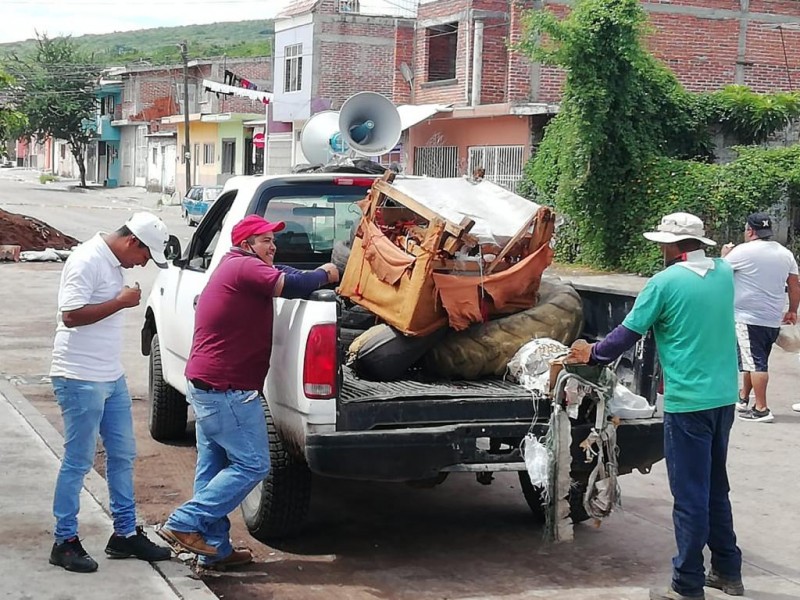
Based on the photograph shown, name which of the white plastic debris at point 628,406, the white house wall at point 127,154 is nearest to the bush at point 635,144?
the white plastic debris at point 628,406

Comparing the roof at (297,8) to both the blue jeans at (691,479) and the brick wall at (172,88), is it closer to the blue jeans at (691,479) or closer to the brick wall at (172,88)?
the brick wall at (172,88)

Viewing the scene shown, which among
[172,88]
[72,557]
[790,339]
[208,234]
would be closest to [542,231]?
[208,234]

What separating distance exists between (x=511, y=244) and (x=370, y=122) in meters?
4.20

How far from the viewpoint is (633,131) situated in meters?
22.3

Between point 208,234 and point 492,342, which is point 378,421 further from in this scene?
point 208,234

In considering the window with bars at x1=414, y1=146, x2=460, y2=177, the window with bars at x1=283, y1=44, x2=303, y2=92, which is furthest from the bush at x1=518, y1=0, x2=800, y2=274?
the window with bars at x1=283, y1=44, x2=303, y2=92

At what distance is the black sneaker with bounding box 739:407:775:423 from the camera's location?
9.84 metres

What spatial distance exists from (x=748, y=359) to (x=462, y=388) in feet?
15.7

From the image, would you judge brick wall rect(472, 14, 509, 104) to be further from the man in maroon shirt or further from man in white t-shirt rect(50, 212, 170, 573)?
man in white t-shirt rect(50, 212, 170, 573)

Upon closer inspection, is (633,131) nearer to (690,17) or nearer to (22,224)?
(690,17)

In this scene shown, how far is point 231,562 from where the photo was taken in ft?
18.5

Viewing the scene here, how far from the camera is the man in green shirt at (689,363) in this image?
17.1 ft

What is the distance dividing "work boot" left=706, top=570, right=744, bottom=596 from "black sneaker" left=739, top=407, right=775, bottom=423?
14.9 feet

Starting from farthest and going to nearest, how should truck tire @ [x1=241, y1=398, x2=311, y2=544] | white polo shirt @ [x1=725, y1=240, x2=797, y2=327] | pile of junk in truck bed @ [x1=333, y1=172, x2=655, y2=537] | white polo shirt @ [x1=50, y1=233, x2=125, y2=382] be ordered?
white polo shirt @ [x1=725, y1=240, x2=797, y2=327]
truck tire @ [x1=241, y1=398, x2=311, y2=544]
pile of junk in truck bed @ [x1=333, y1=172, x2=655, y2=537]
white polo shirt @ [x1=50, y1=233, x2=125, y2=382]
